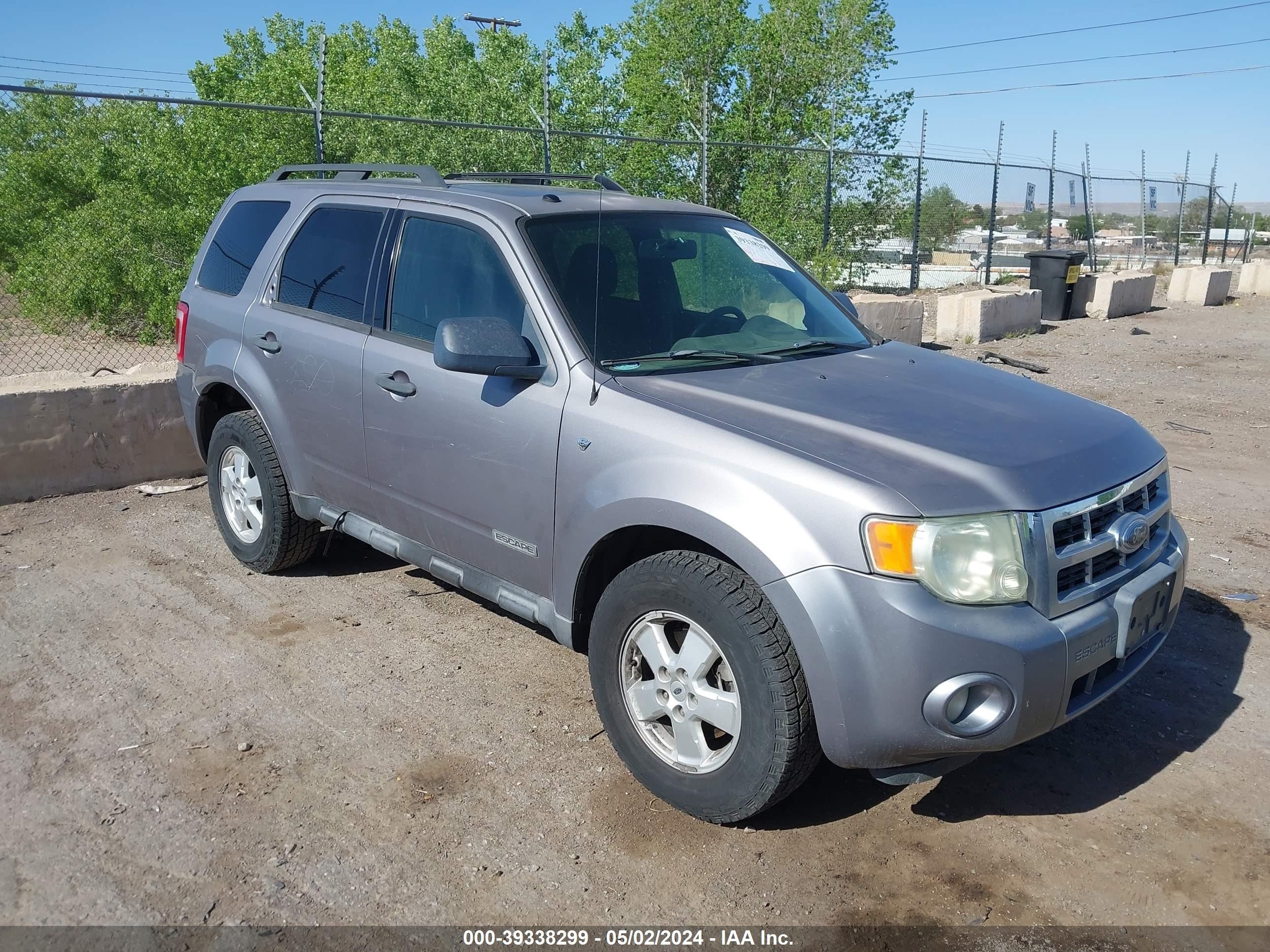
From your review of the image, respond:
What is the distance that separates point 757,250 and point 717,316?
723 millimetres

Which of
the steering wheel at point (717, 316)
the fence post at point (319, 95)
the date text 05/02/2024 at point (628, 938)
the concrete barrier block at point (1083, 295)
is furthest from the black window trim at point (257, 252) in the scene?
the concrete barrier block at point (1083, 295)

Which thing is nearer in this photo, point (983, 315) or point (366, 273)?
point (366, 273)

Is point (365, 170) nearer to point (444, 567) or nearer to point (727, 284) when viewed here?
point (727, 284)

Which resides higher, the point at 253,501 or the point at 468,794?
the point at 253,501

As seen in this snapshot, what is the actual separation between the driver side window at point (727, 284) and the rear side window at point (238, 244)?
214 cm

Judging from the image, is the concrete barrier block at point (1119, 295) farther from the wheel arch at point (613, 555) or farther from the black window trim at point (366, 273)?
the wheel arch at point (613, 555)

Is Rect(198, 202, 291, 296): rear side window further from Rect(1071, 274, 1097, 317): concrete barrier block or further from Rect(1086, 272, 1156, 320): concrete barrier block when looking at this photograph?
Rect(1086, 272, 1156, 320): concrete barrier block

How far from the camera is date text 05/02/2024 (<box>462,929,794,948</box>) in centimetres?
281

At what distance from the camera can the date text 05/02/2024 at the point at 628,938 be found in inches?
110

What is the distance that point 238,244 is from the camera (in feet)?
17.7

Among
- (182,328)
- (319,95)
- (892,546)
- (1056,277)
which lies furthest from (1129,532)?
(1056,277)

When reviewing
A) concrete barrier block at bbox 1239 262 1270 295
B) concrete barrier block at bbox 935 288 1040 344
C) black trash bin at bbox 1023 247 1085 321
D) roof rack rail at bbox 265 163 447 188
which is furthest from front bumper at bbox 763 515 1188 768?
concrete barrier block at bbox 1239 262 1270 295

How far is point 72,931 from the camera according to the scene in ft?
9.26

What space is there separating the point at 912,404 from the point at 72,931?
2.88m
